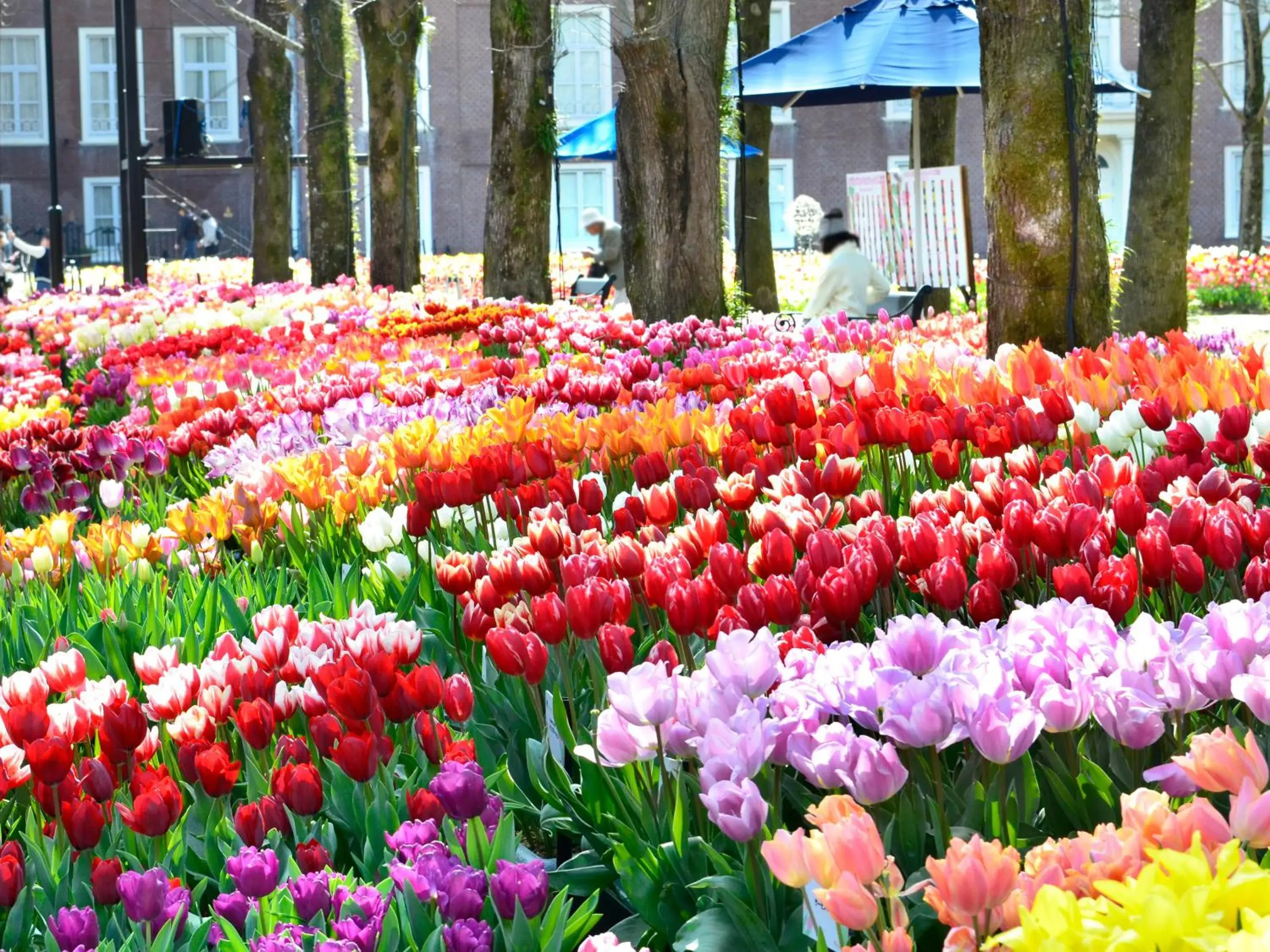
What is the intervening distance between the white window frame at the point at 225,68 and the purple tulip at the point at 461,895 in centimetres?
4335

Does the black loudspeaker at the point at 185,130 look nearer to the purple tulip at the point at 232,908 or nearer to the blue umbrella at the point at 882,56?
the blue umbrella at the point at 882,56

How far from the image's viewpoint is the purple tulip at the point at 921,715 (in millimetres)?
1698

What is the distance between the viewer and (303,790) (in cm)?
198

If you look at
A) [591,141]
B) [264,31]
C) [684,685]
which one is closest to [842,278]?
[591,141]

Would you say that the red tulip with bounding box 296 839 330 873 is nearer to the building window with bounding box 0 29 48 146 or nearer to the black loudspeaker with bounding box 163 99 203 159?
the black loudspeaker with bounding box 163 99 203 159

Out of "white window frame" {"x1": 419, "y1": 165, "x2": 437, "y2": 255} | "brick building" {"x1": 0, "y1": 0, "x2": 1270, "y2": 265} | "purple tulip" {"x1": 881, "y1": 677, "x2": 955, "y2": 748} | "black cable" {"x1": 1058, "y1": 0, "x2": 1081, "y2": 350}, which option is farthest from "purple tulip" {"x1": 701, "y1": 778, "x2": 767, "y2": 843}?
"white window frame" {"x1": 419, "y1": 165, "x2": 437, "y2": 255}

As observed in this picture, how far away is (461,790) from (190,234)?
39670 millimetres

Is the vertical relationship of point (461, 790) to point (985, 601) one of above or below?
below

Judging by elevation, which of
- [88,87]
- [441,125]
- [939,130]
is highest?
[88,87]

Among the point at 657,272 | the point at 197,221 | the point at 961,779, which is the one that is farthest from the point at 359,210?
the point at 961,779

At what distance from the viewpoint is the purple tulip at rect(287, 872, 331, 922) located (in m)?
1.67

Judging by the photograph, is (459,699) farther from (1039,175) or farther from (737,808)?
(1039,175)

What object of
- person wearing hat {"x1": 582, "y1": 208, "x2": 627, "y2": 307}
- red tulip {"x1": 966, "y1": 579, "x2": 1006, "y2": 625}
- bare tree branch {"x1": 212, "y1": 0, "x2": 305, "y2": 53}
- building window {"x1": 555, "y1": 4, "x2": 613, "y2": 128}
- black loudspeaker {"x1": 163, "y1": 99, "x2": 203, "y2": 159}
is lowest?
red tulip {"x1": 966, "y1": 579, "x2": 1006, "y2": 625}

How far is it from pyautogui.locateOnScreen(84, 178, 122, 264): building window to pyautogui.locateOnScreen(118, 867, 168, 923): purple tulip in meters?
43.3
